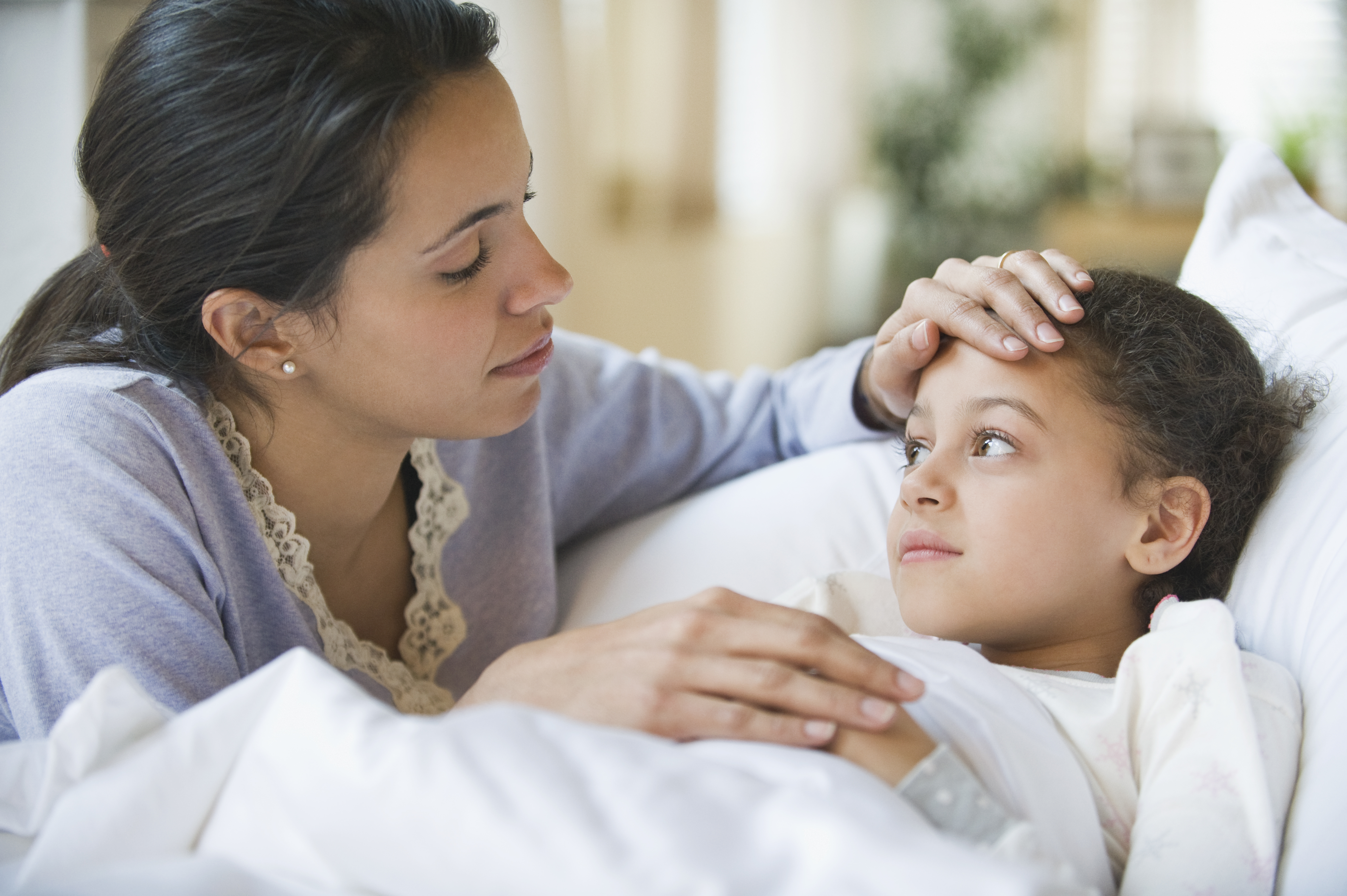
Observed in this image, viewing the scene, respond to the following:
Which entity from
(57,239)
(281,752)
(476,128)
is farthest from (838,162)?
(281,752)

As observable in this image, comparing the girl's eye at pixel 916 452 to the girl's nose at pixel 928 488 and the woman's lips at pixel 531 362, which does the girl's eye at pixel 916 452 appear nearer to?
the girl's nose at pixel 928 488

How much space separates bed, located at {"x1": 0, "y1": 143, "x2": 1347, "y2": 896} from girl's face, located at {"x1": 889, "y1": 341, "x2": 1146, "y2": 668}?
0.13m

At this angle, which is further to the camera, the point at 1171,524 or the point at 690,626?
the point at 1171,524

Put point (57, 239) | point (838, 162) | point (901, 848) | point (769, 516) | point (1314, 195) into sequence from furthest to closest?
point (838, 162), point (1314, 195), point (57, 239), point (769, 516), point (901, 848)

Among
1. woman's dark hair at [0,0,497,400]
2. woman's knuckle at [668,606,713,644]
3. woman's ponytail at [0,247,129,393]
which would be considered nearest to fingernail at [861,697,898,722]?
woman's knuckle at [668,606,713,644]

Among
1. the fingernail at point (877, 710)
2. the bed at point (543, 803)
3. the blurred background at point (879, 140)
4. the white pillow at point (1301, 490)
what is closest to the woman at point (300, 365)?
the fingernail at point (877, 710)

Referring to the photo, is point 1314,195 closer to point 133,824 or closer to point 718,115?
point 718,115

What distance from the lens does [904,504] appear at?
1.03 metres

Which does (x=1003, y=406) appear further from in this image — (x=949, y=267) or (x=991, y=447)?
(x=949, y=267)

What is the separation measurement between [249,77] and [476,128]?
206 millimetres

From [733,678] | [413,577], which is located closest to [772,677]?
[733,678]

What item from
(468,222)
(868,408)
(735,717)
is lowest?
(868,408)

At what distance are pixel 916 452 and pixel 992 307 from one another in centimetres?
17

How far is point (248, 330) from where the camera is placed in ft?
3.42
